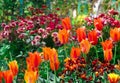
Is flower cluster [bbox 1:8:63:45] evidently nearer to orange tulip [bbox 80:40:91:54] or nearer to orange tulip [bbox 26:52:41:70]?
orange tulip [bbox 80:40:91:54]

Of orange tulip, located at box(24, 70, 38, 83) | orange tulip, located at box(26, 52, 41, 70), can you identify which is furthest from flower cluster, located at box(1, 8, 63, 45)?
orange tulip, located at box(24, 70, 38, 83)

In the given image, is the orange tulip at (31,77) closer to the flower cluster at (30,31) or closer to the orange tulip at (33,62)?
the orange tulip at (33,62)

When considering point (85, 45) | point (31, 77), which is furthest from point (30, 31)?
point (31, 77)

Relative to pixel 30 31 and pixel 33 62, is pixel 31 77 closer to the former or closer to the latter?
pixel 33 62

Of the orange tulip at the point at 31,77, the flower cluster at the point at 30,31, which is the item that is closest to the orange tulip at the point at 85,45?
the orange tulip at the point at 31,77

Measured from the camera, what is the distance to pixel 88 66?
433cm

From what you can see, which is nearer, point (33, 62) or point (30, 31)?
point (33, 62)

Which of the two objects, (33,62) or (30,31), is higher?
(33,62)

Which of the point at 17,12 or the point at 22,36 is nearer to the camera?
the point at 22,36

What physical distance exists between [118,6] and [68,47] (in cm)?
564

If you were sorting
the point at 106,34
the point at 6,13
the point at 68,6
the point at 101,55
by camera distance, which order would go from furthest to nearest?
the point at 68,6, the point at 6,13, the point at 106,34, the point at 101,55

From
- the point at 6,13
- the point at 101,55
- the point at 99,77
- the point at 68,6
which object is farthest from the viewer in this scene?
the point at 68,6

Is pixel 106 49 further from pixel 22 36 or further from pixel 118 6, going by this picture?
pixel 118 6

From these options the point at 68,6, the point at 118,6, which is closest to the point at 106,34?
the point at 118,6
